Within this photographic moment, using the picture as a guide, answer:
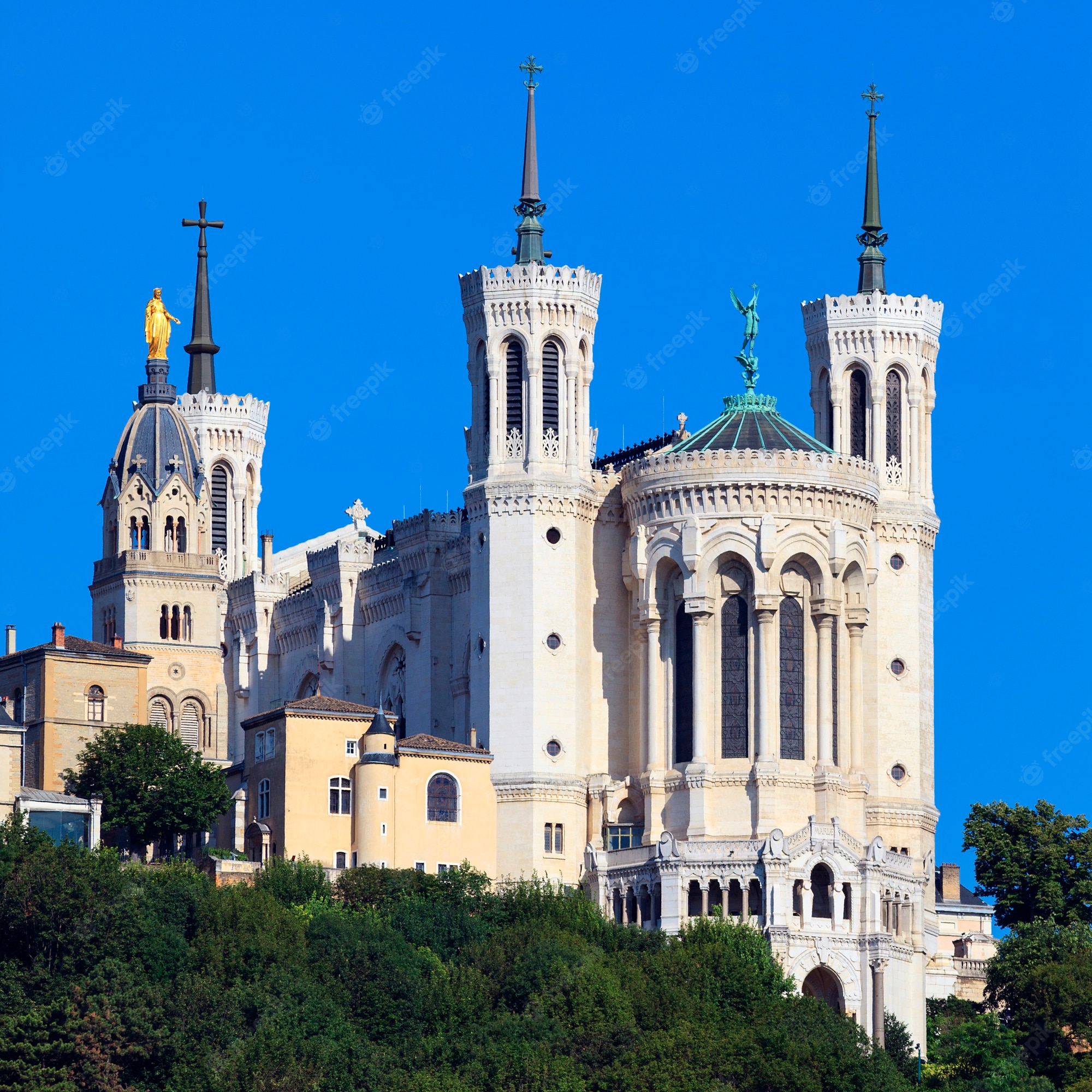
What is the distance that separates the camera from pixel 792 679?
13700 centimetres

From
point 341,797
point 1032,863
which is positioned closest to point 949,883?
point 1032,863

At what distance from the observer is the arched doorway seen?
131 m

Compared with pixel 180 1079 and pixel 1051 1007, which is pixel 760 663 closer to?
pixel 1051 1007

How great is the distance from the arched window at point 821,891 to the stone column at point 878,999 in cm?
272

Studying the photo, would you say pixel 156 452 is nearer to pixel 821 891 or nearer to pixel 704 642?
pixel 704 642

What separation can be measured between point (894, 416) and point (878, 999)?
28.8 meters

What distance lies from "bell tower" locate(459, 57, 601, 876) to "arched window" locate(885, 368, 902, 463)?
1396 cm

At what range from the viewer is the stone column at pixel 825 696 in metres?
136

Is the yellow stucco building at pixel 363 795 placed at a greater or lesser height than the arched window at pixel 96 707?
lesser

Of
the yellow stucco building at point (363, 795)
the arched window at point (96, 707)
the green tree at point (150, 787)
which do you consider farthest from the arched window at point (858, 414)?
the arched window at point (96, 707)

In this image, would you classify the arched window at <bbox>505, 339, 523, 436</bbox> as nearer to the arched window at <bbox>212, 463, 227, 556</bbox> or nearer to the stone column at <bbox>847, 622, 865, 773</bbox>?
the stone column at <bbox>847, 622, 865, 773</bbox>

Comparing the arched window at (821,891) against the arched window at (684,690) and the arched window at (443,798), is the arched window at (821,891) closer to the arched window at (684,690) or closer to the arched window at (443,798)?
the arched window at (684,690)

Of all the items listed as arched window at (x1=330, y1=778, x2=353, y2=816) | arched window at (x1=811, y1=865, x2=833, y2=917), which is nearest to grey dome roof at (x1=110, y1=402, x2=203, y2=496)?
arched window at (x1=330, y1=778, x2=353, y2=816)

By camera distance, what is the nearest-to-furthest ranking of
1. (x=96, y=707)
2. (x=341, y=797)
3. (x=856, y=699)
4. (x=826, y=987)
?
1. (x=826, y=987)
2. (x=341, y=797)
3. (x=856, y=699)
4. (x=96, y=707)
